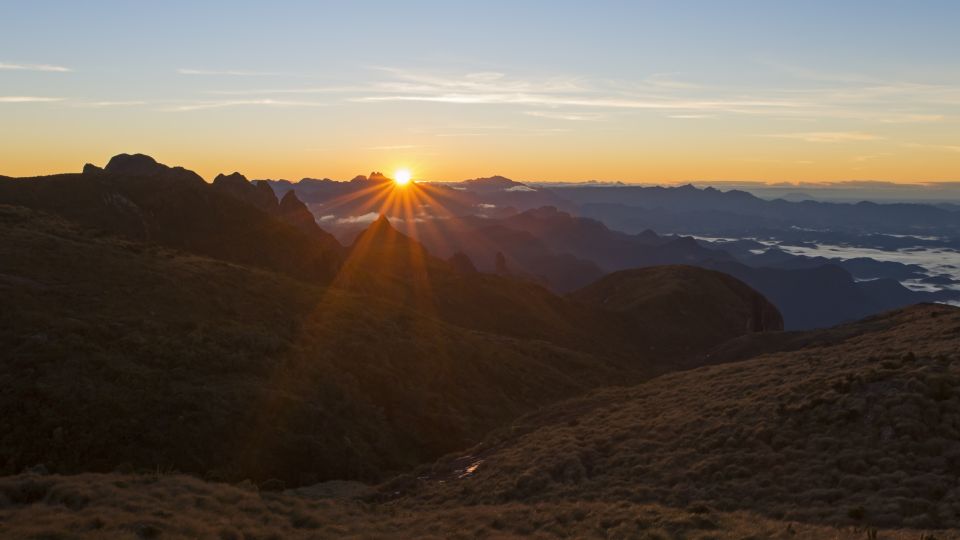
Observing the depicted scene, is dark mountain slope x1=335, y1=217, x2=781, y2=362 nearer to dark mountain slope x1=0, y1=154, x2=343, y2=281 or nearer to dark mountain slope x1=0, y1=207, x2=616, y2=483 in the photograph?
dark mountain slope x1=0, y1=154, x2=343, y2=281

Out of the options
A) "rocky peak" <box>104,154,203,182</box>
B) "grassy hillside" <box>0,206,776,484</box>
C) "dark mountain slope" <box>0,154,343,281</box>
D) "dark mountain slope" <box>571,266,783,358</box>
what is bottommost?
"dark mountain slope" <box>571,266,783,358</box>

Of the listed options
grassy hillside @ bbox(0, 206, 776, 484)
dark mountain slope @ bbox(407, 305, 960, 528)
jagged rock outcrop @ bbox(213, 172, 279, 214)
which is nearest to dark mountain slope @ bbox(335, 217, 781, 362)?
jagged rock outcrop @ bbox(213, 172, 279, 214)

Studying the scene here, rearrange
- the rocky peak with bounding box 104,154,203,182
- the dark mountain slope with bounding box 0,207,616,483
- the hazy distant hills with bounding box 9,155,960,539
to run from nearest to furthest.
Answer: the hazy distant hills with bounding box 9,155,960,539, the dark mountain slope with bounding box 0,207,616,483, the rocky peak with bounding box 104,154,203,182

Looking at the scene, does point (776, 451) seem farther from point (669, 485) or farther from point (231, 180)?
point (231, 180)

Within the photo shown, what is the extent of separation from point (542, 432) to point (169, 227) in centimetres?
7672

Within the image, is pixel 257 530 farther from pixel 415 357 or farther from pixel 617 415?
pixel 415 357

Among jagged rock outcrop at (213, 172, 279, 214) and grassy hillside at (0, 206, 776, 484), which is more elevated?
jagged rock outcrop at (213, 172, 279, 214)

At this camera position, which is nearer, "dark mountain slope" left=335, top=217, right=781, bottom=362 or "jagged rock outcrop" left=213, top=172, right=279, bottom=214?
"dark mountain slope" left=335, top=217, right=781, bottom=362

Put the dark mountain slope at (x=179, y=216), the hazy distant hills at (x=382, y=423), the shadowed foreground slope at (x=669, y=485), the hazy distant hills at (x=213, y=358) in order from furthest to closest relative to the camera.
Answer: the dark mountain slope at (x=179, y=216)
the hazy distant hills at (x=213, y=358)
the hazy distant hills at (x=382, y=423)
the shadowed foreground slope at (x=669, y=485)

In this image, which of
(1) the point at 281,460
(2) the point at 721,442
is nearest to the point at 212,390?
(1) the point at 281,460

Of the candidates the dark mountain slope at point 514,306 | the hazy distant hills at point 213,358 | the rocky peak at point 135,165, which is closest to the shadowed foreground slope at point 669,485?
the hazy distant hills at point 213,358

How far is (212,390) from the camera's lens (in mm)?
38500

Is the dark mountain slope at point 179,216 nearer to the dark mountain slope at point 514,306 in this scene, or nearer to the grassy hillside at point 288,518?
the dark mountain slope at point 514,306

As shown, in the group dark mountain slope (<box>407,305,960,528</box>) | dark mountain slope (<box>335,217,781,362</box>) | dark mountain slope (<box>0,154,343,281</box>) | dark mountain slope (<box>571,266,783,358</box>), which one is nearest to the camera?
dark mountain slope (<box>407,305,960,528</box>)
